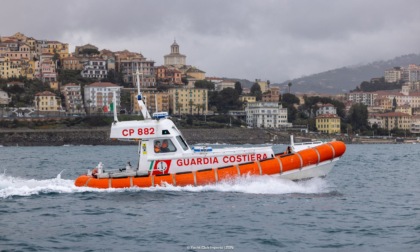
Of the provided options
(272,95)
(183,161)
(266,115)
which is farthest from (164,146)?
(272,95)

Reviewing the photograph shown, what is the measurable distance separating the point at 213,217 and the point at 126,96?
131 meters

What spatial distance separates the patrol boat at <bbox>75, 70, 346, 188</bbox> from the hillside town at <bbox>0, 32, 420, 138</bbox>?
10547cm

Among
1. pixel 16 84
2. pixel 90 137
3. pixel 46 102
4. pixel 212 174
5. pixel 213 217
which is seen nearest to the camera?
pixel 213 217

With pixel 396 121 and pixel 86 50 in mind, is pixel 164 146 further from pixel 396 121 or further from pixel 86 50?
pixel 86 50

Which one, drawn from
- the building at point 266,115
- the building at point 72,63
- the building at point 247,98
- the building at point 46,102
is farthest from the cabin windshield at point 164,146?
the building at point 72,63

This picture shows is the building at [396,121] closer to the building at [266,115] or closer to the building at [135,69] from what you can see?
the building at [266,115]

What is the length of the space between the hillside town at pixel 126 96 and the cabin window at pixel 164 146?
105 m

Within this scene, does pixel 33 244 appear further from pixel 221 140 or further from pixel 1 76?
pixel 1 76

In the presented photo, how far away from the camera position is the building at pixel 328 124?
148 metres

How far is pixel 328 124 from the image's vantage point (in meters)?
149

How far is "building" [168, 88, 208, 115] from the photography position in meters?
156

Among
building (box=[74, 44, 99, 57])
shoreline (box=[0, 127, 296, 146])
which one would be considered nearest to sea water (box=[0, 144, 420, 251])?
shoreline (box=[0, 127, 296, 146])

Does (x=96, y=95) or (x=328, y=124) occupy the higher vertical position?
(x=96, y=95)

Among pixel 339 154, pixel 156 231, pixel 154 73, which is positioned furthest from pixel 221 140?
pixel 156 231
